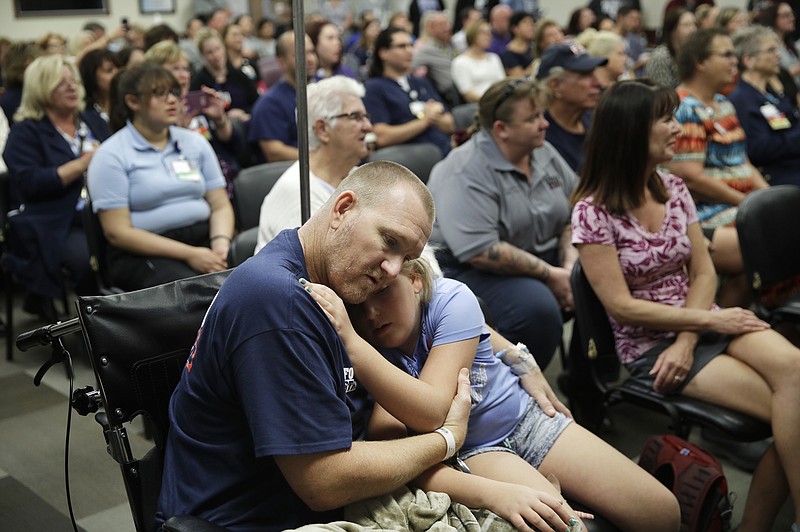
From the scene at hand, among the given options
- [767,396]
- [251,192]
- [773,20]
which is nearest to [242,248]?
[251,192]

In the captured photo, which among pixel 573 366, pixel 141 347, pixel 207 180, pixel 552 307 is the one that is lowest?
pixel 573 366

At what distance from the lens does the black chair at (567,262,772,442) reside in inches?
83.2

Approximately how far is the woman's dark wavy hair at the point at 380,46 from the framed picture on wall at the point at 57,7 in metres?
6.81

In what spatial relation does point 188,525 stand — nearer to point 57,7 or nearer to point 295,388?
point 295,388

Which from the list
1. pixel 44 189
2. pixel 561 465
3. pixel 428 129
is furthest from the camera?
pixel 428 129

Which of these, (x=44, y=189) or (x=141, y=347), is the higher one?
(x=141, y=347)

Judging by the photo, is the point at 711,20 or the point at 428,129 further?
the point at 711,20

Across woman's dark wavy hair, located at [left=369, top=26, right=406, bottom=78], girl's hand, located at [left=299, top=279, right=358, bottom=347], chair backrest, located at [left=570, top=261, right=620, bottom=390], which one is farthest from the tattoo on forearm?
woman's dark wavy hair, located at [left=369, top=26, right=406, bottom=78]

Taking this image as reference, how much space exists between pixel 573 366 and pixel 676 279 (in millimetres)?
617

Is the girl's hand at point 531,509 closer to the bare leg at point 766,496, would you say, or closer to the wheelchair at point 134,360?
the wheelchair at point 134,360

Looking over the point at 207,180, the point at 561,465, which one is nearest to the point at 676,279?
the point at 561,465

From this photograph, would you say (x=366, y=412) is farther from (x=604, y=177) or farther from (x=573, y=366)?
(x=573, y=366)

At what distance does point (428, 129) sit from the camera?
15.6 feet

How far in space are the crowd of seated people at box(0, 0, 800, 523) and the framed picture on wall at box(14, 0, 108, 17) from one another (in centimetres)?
539
